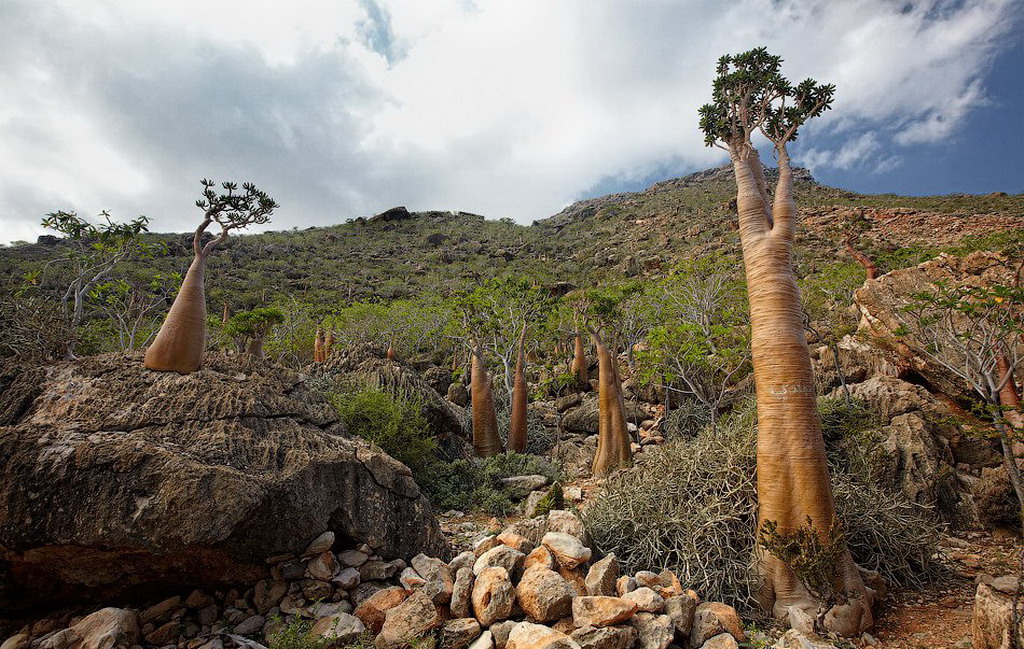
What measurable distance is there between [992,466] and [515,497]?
24.0 feet

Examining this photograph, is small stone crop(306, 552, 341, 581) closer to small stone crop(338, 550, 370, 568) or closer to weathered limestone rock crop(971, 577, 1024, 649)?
small stone crop(338, 550, 370, 568)

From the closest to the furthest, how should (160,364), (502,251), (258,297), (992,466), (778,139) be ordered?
(160,364), (778,139), (992,466), (258,297), (502,251)

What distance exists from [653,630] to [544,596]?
0.79 metres

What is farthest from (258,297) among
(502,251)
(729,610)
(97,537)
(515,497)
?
(729,610)

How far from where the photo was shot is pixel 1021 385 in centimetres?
701

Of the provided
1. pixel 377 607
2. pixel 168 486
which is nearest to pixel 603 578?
pixel 377 607

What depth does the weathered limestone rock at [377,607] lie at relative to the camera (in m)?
3.43

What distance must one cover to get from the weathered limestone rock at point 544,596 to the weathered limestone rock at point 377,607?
40.5 inches

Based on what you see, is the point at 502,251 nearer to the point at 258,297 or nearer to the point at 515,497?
the point at 258,297

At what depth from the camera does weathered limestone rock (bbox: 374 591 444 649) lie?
3111mm

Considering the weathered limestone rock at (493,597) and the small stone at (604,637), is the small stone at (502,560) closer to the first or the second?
the weathered limestone rock at (493,597)

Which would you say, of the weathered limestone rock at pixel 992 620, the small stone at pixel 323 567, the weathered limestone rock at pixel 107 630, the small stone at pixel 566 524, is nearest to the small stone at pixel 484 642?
the small stone at pixel 323 567

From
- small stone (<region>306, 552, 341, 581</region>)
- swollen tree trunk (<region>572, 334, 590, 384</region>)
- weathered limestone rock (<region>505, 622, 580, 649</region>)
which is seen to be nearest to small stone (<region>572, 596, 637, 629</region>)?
weathered limestone rock (<region>505, 622, 580, 649</region>)

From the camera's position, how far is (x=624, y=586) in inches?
139
